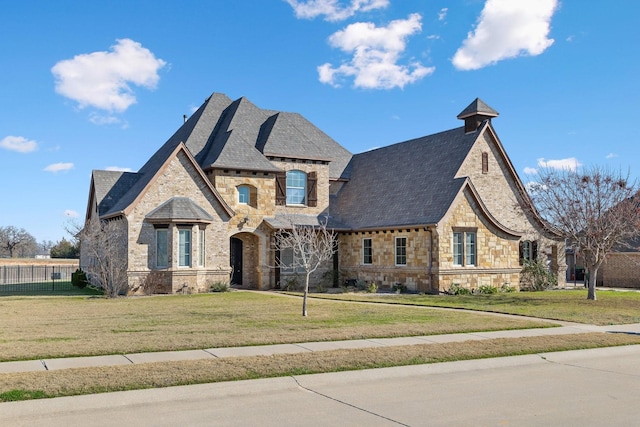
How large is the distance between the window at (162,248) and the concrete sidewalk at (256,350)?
16.1m

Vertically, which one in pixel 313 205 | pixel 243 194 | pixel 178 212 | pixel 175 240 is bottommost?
pixel 175 240

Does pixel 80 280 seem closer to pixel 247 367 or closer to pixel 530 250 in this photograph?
pixel 530 250

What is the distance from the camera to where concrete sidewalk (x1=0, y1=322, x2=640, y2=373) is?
10.7m

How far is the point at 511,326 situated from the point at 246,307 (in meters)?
9.20

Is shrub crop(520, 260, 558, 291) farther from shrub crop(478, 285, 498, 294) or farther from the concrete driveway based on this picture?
the concrete driveway

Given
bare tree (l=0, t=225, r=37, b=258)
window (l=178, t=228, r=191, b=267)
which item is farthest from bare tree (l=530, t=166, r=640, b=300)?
bare tree (l=0, t=225, r=37, b=258)

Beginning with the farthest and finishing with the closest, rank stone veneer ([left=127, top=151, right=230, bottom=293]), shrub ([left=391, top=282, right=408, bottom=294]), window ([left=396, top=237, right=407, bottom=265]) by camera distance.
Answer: window ([left=396, top=237, right=407, bottom=265]), shrub ([left=391, top=282, right=408, bottom=294]), stone veneer ([left=127, top=151, right=230, bottom=293])

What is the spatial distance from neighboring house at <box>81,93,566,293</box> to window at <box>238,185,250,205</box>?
0.19ft

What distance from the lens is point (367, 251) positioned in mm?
32469

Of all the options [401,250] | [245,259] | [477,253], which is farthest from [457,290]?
[245,259]

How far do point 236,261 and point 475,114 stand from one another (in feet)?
49.1

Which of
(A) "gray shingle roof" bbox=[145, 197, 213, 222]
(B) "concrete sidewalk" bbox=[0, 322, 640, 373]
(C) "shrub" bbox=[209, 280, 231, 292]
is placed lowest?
(B) "concrete sidewalk" bbox=[0, 322, 640, 373]

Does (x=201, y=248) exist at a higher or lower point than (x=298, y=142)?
lower

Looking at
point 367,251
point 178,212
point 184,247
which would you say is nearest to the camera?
point 178,212
